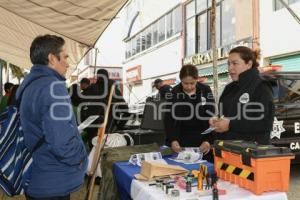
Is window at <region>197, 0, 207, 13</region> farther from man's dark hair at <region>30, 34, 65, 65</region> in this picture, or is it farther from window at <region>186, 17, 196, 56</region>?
man's dark hair at <region>30, 34, 65, 65</region>

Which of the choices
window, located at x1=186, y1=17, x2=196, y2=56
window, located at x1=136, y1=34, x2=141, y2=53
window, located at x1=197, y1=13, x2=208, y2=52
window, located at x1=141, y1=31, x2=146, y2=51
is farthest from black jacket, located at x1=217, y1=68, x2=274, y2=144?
window, located at x1=136, y1=34, x2=141, y2=53

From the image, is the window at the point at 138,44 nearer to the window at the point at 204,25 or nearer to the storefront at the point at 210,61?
the storefront at the point at 210,61

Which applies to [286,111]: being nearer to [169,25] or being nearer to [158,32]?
[169,25]

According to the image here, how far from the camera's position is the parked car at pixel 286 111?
5.38m

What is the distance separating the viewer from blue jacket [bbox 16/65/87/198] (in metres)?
1.94

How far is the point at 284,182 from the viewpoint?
1.98 m

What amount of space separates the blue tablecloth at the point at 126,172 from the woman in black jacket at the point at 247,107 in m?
0.32

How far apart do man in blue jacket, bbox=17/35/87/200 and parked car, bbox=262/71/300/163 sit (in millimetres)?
3892

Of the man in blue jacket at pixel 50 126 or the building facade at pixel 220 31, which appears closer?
the man in blue jacket at pixel 50 126

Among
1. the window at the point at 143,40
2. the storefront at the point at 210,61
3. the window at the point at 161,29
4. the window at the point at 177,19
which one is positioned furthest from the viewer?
the window at the point at 143,40

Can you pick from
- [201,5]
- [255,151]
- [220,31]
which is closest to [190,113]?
[255,151]

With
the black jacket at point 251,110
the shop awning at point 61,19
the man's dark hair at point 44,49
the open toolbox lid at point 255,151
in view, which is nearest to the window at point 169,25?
the shop awning at point 61,19

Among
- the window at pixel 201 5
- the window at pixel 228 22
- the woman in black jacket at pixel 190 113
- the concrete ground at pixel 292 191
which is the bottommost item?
the concrete ground at pixel 292 191

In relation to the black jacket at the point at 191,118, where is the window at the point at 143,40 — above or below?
above
